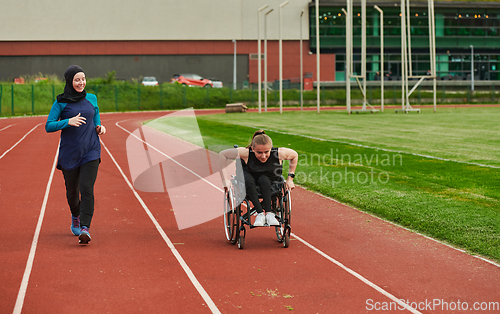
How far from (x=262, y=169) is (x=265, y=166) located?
5cm

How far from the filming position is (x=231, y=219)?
7.32 meters

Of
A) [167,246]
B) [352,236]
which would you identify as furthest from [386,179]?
[167,246]

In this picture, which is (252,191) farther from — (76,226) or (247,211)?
(76,226)

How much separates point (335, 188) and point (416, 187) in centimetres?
150

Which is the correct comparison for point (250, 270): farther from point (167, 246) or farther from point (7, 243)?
point (7, 243)

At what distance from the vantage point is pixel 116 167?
1429 cm

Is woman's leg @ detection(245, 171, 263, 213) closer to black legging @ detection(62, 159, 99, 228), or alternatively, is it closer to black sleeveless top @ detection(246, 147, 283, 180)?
black sleeveless top @ detection(246, 147, 283, 180)

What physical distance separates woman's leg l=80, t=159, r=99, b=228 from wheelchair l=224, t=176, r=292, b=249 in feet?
5.34

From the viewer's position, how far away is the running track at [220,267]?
5102 mm

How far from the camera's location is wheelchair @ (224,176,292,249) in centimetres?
661

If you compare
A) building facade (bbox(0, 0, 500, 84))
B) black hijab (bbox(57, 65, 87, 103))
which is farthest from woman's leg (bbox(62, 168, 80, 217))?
→ building facade (bbox(0, 0, 500, 84))

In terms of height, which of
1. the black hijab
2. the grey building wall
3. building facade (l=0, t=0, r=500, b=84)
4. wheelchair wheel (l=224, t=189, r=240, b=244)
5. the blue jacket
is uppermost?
building facade (l=0, t=0, r=500, b=84)

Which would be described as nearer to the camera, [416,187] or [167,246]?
[167,246]

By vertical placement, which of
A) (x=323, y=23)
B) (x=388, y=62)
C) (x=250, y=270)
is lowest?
(x=250, y=270)
